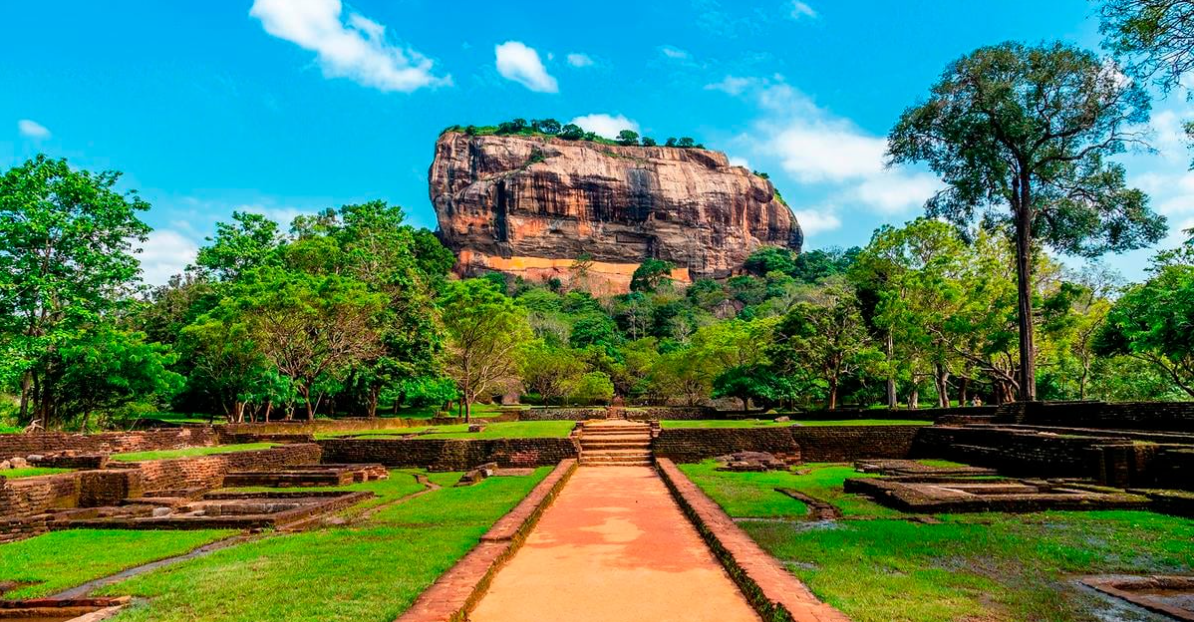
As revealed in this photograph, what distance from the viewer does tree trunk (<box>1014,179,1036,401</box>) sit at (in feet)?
62.3

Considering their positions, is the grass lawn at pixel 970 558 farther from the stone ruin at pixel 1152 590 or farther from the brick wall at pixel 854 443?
the brick wall at pixel 854 443

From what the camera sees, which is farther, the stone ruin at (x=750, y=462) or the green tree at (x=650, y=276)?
the green tree at (x=650, y=276)

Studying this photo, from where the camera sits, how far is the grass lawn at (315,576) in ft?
16.2

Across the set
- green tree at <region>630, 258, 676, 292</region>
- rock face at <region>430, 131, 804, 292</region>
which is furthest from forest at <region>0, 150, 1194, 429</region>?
rock face at <region>430, 131, 804, 292</region>

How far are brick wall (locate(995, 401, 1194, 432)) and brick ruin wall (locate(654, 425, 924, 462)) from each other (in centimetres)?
258

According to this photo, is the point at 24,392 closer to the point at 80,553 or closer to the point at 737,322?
the point at 80,553

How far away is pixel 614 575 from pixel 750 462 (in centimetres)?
964

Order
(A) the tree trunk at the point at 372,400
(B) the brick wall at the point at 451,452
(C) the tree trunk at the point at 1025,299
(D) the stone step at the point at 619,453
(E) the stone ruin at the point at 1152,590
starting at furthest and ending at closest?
1. (A) the tree trunk at the point at 372,400
2. (C) the tree trunk at the point at 1025,299
3. (D) the stone step at the point at 619,453
4. (B) the brick wall at the point at 451,452
5. (E) the stone ruin at the point at 1152,590

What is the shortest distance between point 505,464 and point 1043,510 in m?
11.9

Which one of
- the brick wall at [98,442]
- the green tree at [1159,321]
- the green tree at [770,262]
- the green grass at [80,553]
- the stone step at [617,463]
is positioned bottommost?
the stone step at [617,463]

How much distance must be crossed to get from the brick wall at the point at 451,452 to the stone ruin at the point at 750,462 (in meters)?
4.09

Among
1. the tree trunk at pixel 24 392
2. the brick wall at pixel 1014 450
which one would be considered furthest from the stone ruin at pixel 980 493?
the tree trunk at pixel 24 392

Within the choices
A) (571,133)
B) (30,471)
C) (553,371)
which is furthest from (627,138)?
Result: (30,471)

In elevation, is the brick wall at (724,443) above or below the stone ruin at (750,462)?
above
